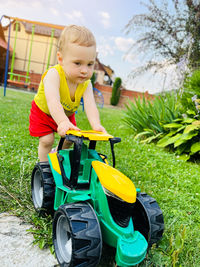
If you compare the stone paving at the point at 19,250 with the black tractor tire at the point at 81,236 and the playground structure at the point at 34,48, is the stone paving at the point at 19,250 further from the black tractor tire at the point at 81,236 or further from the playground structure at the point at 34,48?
the playground structure at the point at 34,48

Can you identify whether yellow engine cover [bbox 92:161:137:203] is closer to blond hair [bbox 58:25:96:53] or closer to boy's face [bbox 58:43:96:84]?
boy's face [bbox 58:43:96:84]

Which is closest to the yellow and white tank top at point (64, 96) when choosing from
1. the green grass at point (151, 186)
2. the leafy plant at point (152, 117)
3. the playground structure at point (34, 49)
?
the green grass at point (151, 186)

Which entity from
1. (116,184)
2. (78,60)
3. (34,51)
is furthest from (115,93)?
(116,184)

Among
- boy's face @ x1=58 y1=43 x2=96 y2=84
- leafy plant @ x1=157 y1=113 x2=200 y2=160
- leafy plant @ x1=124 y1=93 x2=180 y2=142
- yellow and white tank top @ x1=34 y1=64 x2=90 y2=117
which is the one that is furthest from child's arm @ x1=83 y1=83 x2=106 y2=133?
leafy plant @ x1=124 y1=93 x2=180 y2=142

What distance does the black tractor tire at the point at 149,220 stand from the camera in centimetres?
153

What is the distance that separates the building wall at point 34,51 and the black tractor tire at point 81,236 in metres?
23.5

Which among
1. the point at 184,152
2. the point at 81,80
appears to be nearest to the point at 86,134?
the point at 81,80

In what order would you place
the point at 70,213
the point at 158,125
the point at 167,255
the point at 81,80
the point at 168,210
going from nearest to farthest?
1. the point at 70,213
2. the point at 167,255
3. the point at 81,80
4. the point at 168,210
5. the point at 158,125

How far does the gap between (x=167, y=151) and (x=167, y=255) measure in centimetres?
289

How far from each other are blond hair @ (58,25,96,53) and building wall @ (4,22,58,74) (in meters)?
22.8

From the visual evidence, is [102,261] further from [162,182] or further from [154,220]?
[162,182]

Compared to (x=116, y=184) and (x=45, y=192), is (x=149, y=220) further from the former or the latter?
(x=45, y=192)

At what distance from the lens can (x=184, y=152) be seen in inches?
166

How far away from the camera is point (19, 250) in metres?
1.53
